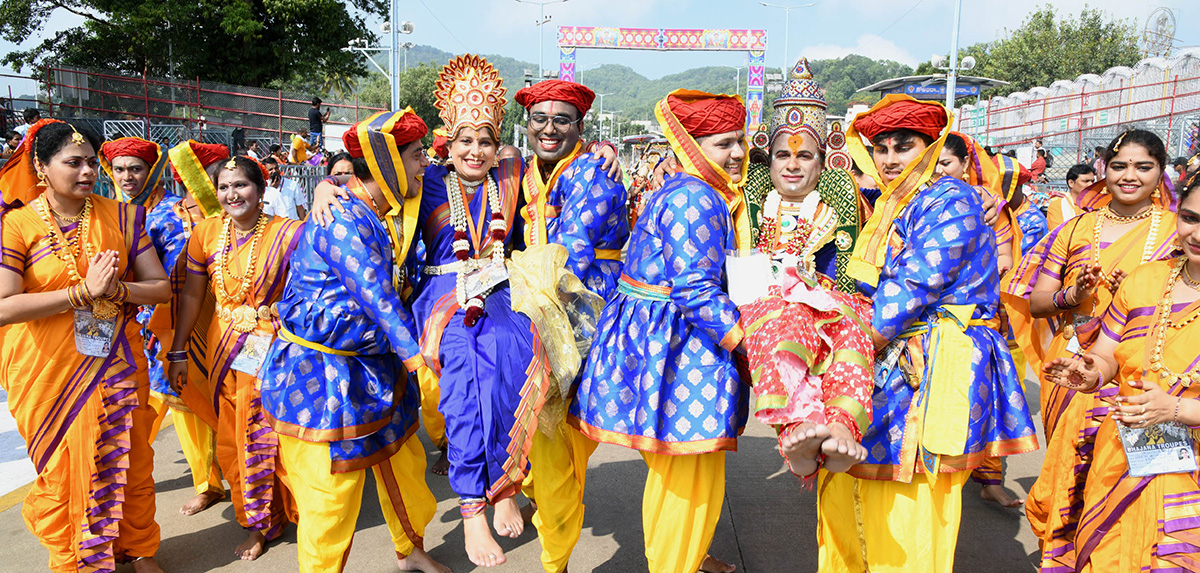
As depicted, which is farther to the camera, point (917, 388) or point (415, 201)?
point (415, 201)

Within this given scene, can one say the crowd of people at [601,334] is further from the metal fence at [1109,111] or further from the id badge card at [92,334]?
the metal fence at [1109,111]

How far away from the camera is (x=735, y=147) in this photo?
10.3 feet

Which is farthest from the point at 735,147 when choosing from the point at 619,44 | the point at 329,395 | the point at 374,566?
the point at 619,44

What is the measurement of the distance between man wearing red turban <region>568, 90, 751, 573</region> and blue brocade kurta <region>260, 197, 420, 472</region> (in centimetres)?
88

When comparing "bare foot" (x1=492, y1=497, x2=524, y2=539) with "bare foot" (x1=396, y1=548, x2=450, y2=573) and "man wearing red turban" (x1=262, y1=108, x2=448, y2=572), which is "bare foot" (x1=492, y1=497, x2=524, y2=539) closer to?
"man wearing red turban" (x1=262, y1=108, x2=448, y2=572)

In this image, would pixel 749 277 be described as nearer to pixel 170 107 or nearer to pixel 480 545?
pixel 480 545

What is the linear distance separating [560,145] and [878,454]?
2.10 metres

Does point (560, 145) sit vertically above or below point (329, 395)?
above

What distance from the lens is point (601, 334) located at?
3289mm

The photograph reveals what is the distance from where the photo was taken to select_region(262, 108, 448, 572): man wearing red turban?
128 inches

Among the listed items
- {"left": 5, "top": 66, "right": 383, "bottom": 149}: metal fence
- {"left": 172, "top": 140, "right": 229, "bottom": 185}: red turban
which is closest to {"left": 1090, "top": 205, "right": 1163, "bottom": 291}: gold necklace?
{"left": 172, "top": 140, "right": 229, "bottom": 185}: red turban

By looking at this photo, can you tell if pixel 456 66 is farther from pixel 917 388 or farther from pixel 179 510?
pixel 179 510

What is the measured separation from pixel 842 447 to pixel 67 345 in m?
3.23

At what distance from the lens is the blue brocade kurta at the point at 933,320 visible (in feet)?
8.90
